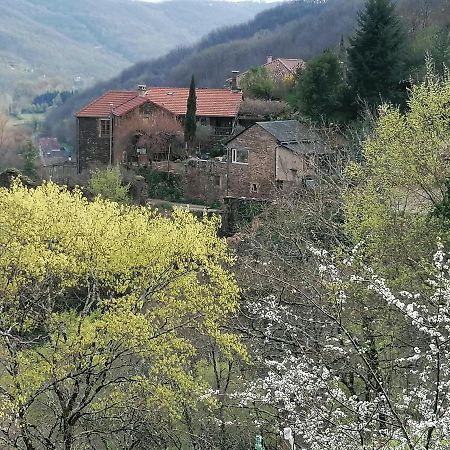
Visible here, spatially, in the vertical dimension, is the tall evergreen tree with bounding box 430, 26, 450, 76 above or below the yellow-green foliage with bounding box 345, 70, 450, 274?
above

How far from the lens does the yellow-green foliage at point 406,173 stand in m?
14.1

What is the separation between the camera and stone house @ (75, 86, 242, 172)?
3669 centimetres

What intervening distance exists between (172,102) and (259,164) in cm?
1132

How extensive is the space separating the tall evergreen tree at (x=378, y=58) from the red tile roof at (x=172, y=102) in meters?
9.80

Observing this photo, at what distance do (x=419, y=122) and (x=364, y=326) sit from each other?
21.5ft

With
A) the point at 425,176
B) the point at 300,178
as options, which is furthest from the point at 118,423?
the point at 300,178

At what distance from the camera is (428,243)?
41.5ft

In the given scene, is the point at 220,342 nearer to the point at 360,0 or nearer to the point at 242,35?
the point at 360,0

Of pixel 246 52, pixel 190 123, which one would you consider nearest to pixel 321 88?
pixel 190 123

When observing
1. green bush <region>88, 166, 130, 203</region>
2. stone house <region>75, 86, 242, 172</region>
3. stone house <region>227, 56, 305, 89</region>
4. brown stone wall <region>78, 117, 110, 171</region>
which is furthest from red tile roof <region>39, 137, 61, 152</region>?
green bush <region>88, 166, 130, 203</region>

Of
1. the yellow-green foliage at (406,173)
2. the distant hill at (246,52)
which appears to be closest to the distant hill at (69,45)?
the distant hill at (246,52)

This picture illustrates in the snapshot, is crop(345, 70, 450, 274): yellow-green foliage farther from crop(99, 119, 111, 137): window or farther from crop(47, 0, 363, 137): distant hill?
crop(47, 0, 363, 137): distant hill

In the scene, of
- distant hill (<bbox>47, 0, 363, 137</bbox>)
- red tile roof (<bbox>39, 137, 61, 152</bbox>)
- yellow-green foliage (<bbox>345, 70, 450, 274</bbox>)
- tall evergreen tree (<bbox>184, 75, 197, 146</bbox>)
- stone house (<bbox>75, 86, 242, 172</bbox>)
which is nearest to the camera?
yellow-green foliage (<bbox>345, 70, 450, 274</bbox>)

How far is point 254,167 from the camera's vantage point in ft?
93.2
